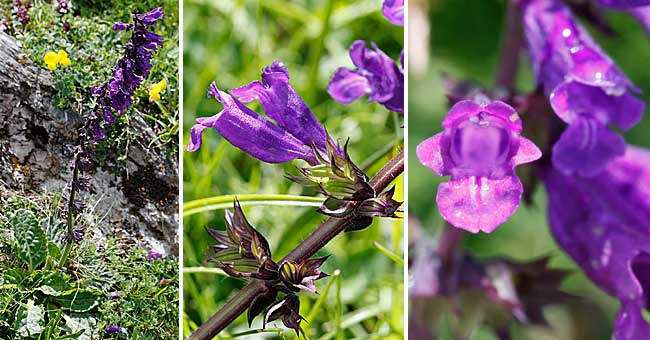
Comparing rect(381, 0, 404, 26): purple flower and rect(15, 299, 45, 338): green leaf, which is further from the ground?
rect(381, 0, 404, 26): purple flower

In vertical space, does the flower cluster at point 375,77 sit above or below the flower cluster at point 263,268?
above

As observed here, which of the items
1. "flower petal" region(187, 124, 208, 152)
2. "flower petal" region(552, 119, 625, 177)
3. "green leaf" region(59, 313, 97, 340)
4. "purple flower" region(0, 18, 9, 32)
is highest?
"purple flower" region(0, 18, 9, 32)

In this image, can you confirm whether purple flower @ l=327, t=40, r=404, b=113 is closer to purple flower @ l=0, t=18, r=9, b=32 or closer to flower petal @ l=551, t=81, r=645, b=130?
flower petal @ l=551, t=81, r=645, b=130

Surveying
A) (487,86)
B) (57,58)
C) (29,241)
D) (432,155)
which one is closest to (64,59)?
(57,58)

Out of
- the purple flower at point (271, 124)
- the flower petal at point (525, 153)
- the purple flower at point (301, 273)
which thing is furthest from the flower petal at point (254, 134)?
the flower petal at point (525, 153)

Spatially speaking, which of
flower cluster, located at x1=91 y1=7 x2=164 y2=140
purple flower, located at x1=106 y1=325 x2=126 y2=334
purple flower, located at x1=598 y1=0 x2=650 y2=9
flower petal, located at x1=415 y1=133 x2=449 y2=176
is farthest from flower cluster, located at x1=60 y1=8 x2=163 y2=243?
purple flower, located at x1=598 y1=0 x2=650 y2=9

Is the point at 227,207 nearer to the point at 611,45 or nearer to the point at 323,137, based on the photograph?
the point at 323,137

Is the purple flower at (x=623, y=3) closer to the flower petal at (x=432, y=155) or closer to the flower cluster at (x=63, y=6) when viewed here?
the flower petal at (x=432, y=155)

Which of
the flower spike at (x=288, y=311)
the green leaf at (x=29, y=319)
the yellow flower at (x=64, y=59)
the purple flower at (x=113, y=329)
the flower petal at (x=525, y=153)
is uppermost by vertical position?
the yellow flower at (x=64, y=59)

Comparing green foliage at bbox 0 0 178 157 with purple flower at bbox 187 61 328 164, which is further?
green foliage at bbox 0 0 178 157
